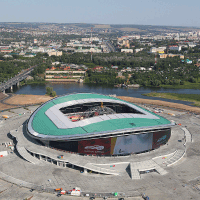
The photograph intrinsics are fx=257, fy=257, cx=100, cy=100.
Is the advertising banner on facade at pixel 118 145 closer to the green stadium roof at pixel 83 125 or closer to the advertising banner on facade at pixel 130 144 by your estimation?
the advertising banner on facade at pixel 130 144

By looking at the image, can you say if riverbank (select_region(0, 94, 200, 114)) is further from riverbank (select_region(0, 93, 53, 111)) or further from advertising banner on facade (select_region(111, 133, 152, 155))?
advertising banner on facade (select_region(111, 133, 152, 155))

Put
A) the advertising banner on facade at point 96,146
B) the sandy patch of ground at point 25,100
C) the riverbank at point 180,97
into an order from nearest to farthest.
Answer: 1. the advertising banner on facade at point 96,146
2. the sandy patch of ground at point 25,100
3. the riverbank at point 180,97

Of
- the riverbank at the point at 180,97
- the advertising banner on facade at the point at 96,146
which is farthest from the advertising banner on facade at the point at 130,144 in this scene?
the riverbank at the point at 180,97

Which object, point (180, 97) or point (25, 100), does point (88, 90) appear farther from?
point (180, 97)

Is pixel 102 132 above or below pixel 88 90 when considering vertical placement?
above

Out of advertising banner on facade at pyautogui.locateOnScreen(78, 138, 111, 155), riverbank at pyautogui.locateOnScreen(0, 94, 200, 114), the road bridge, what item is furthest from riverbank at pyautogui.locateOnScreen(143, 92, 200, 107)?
the road bridge

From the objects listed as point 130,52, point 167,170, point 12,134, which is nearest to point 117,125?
point 167,170

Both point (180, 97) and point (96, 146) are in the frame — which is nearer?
point (96, 146)

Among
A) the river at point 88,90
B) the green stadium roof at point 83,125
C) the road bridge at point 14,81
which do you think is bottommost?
the river at point 88,90

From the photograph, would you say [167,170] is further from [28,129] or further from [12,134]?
[12,134]

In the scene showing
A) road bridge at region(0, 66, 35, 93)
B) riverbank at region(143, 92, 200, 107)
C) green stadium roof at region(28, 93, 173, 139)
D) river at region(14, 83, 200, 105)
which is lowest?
river at region(14, 83, 200, 105)

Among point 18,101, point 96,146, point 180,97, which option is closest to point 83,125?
point 96,146

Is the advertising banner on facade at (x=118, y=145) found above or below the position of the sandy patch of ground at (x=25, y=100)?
above
